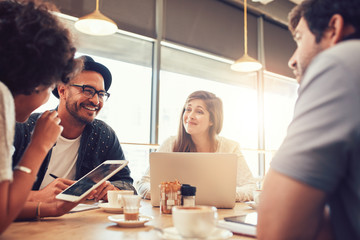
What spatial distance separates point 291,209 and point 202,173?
820mm

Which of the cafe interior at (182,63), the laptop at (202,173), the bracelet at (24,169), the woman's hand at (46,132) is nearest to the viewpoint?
the bracelet at (24,169)

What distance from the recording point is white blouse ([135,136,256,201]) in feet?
6.14

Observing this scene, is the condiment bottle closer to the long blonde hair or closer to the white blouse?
the white blouse

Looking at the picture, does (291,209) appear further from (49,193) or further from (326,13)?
(49,193)

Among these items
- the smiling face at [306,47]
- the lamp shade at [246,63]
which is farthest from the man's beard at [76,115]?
the lamp shade at [246,63]

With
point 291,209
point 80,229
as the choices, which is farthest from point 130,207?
point 291,209

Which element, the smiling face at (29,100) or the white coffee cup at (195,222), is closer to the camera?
the white coffee cup at (195,222)

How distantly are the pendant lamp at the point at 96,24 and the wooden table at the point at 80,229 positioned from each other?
6.66 feet

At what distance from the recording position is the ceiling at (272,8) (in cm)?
559

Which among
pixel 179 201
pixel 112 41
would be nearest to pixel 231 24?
pixel 112 41

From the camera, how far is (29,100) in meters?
1.12

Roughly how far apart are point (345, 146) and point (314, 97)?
0.13 meters

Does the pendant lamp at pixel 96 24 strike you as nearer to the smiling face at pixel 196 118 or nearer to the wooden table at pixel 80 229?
the smiling face at pixel 196 118

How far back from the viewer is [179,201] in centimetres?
138
